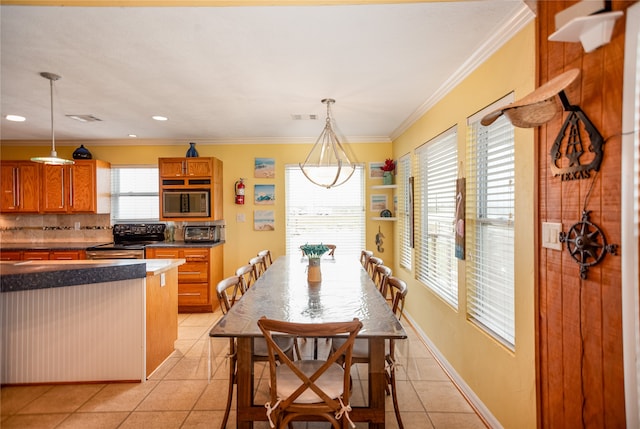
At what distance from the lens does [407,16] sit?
6.06 ft

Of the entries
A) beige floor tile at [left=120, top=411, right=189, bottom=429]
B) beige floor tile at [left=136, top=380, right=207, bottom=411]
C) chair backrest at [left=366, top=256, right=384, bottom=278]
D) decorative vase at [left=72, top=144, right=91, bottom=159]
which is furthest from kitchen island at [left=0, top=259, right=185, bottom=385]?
decorative vase at [left=72, top=144, right=91, bottom=159]

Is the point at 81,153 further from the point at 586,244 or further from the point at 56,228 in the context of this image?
the point at 586,244

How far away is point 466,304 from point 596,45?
1876mm

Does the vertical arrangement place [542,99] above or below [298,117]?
below

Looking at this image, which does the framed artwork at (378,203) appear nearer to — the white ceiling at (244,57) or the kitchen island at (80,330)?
the white ceiling at (244,57)

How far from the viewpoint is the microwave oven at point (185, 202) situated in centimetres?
465

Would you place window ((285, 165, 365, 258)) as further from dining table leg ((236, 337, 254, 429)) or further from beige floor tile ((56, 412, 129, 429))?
dining table leg ((236, 337, 254, 429))

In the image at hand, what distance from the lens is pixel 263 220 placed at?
5.09 meters

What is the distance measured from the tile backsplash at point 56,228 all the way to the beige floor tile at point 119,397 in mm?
3171

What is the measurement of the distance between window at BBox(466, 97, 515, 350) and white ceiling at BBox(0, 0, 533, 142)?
0.59m

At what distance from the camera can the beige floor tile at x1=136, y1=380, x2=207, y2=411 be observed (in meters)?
2.34

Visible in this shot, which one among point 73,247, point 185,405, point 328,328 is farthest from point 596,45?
point 73,247

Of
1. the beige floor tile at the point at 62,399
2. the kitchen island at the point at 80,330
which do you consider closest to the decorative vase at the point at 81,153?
the kitchen island at the point at 80,330

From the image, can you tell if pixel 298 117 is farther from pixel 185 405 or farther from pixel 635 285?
pixel 635 285
